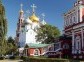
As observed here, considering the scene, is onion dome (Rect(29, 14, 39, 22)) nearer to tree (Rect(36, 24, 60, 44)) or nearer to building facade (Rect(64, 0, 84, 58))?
tree (Rect(36, 24, 60, 44))

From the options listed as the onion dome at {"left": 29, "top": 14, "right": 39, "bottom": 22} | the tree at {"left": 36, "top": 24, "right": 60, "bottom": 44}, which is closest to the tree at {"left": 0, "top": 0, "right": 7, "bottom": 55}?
the tree at {"left": 36, "top": 24, "right": 60, "bottom": 44}

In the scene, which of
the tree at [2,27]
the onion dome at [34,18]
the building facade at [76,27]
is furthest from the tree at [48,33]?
the tree at [2,27]

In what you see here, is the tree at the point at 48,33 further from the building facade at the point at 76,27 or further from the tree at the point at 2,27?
the tree at the point at 2,27

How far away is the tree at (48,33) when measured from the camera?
7450 centimetres

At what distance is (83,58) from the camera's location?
43250 millimetres

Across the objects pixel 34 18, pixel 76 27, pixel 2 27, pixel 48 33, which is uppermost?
pixel 34 18

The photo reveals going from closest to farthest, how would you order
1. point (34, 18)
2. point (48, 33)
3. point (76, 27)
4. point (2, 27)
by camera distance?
point (2, 27) < point (76, 27) < point (48, 33) < point (34, 18)

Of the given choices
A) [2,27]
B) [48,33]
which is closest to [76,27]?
[2,27]

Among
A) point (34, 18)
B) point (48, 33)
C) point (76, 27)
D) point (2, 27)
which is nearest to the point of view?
point (2, 27)

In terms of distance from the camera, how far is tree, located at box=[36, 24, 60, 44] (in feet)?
244

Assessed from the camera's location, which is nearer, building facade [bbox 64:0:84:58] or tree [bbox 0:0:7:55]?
tree [bbox 0:0:7:55]

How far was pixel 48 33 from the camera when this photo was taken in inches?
2958

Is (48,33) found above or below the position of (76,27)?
above

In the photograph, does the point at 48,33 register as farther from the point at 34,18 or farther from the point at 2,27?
the point at 2,27
